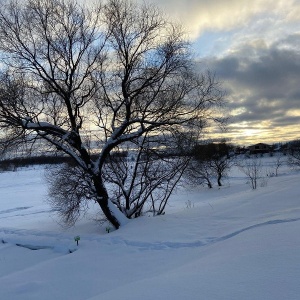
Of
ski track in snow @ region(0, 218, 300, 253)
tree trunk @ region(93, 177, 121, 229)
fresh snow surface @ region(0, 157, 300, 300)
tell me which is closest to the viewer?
fresh snow surface @ region(0, 157, 300, 300)

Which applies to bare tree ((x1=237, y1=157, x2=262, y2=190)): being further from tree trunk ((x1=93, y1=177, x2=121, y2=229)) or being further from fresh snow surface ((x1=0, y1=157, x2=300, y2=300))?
tree trunk ((x1=93, y1=177, x2=121, y2=229))

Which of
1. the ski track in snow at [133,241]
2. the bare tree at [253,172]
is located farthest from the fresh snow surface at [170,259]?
the bare tree at [253,172]

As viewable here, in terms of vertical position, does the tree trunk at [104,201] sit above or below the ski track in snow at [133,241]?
above

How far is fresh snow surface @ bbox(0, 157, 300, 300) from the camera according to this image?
4.75 metres

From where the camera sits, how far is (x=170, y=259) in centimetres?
855

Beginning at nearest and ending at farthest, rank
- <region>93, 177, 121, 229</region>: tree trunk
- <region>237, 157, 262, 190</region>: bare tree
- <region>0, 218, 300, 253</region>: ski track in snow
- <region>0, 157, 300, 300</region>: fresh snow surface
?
<region>0, 157, 300, 300</region>: fresh snow surface < <region>0, 218, 300, 253</region>: ski track in snow < <region>93, 177, 121, 229</region>: tree trunk < <region>237, 157, 262, 190</region>: bare tree

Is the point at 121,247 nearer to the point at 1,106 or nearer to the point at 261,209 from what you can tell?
the point at 261,209

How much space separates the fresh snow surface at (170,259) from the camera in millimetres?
4750

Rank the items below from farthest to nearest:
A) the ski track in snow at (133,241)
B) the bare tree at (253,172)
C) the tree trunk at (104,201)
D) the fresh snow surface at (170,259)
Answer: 1. the bare tree at (253,172)
2. the tree trunk at (104,201)
3. the ski track in snow at (133,241)
4. the fresh snow surface at (170,259)

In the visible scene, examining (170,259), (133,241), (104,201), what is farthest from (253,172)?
(170,259)

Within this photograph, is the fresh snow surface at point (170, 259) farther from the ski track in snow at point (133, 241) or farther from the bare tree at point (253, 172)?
the bare tree at point (253, 172)

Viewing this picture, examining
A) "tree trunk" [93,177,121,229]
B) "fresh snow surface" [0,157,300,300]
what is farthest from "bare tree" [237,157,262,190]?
"tree trunk" [93,177,121,229]

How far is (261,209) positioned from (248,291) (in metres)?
9.07

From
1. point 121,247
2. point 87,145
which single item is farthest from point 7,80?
point 121,247
